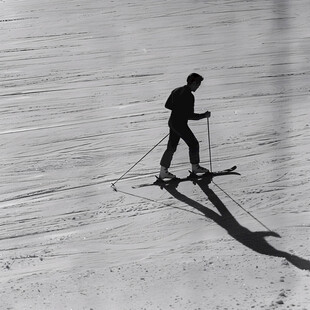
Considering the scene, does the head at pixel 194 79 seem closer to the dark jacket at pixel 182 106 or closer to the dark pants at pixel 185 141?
the dark jacket at pixel 182 106

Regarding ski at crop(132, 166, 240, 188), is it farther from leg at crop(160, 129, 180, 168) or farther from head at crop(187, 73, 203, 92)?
head at crop(187, 73, 203, 92)

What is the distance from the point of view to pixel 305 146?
11.4 m

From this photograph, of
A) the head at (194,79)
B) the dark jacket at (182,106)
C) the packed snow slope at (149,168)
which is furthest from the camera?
the dark jacket at (182,106)

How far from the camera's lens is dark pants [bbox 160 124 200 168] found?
9961mm

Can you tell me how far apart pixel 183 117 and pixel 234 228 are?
1600mm

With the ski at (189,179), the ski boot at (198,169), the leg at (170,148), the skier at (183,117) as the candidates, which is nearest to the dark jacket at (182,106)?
the skier at (183,117)

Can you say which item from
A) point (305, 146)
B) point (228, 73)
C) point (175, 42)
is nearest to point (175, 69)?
point (228, 73)

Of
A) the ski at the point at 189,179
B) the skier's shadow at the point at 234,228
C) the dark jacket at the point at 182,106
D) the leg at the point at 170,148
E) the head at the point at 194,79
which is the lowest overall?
the skier's shadow at the point at 234,228

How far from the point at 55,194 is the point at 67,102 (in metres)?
4.50

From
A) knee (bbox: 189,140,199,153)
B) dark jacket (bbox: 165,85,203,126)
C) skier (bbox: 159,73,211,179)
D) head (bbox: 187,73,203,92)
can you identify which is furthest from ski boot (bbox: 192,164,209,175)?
head (bbox: 187,73,203,92)

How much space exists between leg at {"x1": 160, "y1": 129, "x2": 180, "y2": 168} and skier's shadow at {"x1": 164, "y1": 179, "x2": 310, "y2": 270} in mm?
260

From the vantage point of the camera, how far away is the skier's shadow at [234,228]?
7999 mm

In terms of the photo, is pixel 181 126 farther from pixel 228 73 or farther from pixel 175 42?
pixel 175 42

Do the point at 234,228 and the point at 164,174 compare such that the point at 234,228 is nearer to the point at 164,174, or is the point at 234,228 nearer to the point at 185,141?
the point at 185,141
